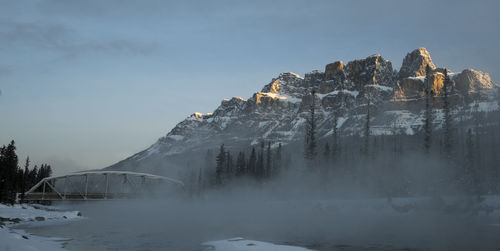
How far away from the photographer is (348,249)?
101 ft

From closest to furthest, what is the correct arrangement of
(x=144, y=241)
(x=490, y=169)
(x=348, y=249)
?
(x=348, y=249), (x=144, y=241), (x=490, y=169)

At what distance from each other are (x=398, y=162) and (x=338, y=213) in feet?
162

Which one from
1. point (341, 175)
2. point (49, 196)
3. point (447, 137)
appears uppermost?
point (447, 137)

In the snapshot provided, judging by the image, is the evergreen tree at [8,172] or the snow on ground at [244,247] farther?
the evergreen tree at [8,172]

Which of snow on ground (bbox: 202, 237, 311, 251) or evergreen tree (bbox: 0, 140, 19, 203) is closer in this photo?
snow on ground (bbox: 202, 237, 311, 251)

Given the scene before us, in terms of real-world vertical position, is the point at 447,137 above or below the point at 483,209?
above

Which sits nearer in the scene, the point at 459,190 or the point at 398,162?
the point at 459,190

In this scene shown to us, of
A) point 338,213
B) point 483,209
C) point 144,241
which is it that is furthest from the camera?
point 338,213

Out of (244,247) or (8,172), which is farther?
(8,172)

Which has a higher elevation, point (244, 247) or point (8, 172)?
point (8, 172)

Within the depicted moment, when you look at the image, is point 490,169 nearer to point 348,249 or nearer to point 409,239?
point 409,239

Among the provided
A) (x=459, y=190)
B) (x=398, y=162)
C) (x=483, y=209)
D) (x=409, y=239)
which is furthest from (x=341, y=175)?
(x=409, y=239)

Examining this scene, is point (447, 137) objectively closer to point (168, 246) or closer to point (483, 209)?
point (483, 209)

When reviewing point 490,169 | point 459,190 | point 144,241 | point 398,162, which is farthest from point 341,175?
point 144,241
